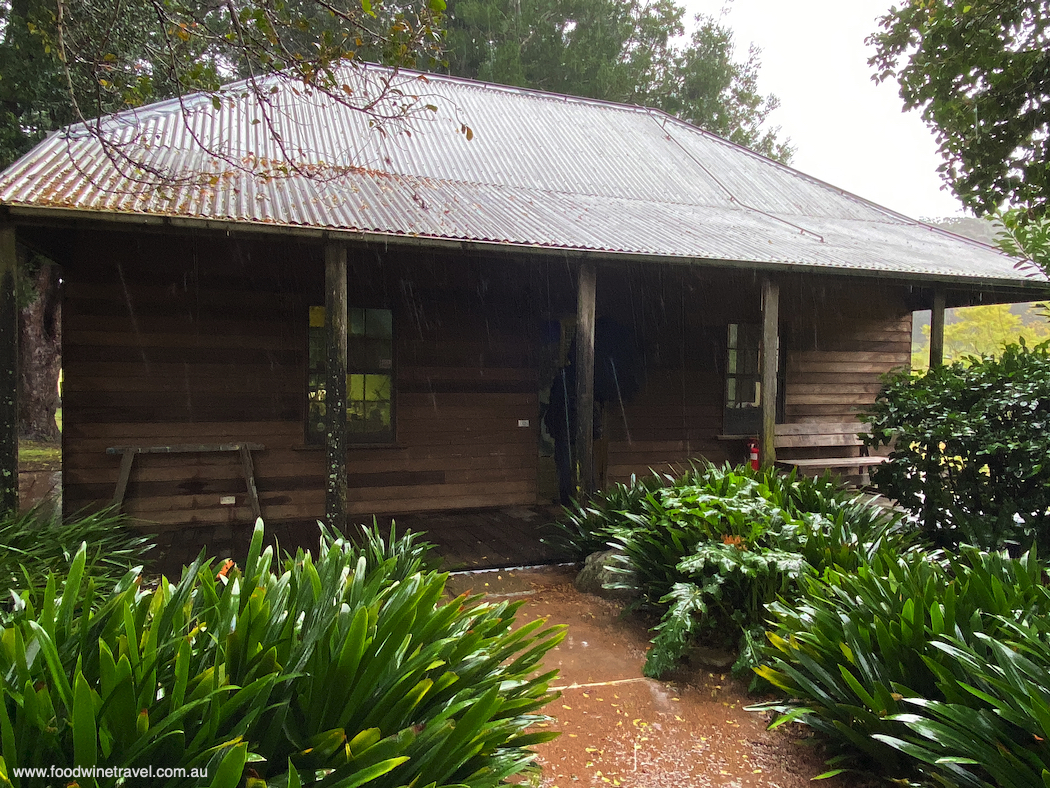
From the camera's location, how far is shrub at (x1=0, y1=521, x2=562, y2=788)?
1.82 m

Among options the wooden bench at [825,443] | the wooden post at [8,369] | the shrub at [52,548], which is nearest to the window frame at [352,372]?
the shrub at [52,548]

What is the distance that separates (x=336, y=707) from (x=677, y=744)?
1.79m

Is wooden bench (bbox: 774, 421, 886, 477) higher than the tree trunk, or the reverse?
the tree trunk

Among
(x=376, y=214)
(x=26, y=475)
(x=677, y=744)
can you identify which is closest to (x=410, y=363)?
(x=376, y=214)

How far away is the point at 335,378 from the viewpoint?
18.3 feet

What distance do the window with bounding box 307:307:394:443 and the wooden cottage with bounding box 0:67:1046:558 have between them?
2 centimetres

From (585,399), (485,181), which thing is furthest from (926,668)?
(485,181)

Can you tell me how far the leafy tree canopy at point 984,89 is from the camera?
6051 mm

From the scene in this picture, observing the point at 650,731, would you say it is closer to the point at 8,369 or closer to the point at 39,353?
A: the point at 8,369

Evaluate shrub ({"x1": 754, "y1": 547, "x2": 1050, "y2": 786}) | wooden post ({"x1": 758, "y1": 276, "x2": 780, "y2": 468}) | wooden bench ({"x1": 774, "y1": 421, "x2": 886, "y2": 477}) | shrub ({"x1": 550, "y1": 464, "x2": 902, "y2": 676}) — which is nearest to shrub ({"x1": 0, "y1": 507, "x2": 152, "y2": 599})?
shrub ({"x1": 550, "y1": 464, "x2": 902, "y2": 676})

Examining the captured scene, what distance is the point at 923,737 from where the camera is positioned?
2617mm

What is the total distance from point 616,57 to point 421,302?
13439 mm

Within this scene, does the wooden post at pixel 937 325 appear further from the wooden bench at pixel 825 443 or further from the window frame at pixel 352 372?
the window frame at pixel 352 372

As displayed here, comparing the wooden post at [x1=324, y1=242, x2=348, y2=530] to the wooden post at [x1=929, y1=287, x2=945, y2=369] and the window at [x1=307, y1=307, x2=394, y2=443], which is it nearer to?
the window at [x1=307, y1=307, x2=394, y2=443]
